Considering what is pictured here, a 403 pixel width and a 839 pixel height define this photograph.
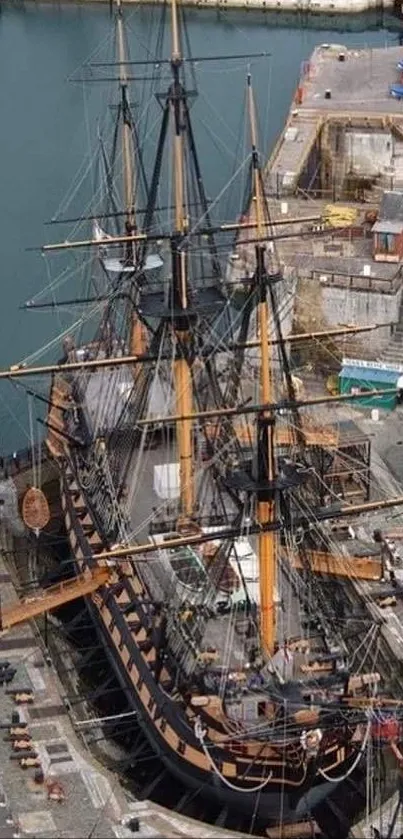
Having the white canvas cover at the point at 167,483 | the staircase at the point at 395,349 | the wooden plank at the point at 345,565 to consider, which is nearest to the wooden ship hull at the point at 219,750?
the white canvas cover at the point at 167,483

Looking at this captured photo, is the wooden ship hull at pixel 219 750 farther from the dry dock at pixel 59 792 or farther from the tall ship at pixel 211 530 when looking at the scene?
the dry dock at pixel 59 792

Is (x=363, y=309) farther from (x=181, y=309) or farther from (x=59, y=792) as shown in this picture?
(x=59, y=792)

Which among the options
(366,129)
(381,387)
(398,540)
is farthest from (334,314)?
(366,129)

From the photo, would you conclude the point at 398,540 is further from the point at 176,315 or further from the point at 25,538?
the point at 25,538

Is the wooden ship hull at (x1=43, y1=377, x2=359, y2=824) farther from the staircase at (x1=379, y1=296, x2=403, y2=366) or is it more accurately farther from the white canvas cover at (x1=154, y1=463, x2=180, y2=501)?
the staircase at (x1=379, y1=296, x2=403, y2=366)

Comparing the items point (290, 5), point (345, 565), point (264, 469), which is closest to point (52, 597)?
point (264, 469)

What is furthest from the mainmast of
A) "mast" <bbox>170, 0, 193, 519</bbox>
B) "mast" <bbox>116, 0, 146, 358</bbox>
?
"mast" <bbox>170, 0, 193, 519</bbox>
